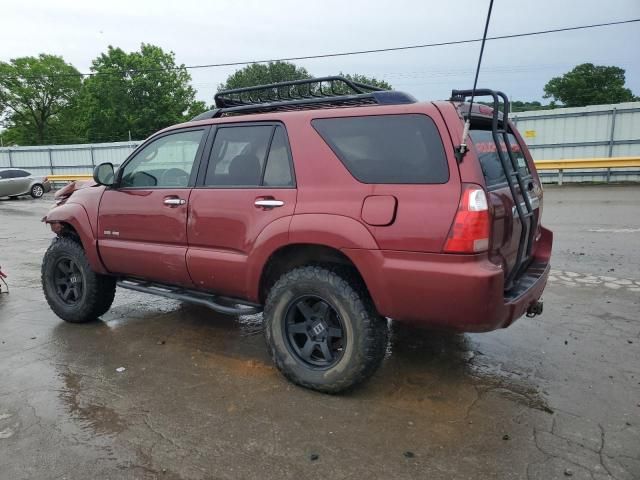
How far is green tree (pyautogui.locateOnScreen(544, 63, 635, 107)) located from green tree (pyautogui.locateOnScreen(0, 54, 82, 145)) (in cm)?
5520

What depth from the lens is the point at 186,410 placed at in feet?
10.5

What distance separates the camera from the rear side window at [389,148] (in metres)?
2.97

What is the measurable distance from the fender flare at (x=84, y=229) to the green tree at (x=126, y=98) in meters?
43.5

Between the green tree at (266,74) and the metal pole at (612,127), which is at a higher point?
the green tree at (266,74)

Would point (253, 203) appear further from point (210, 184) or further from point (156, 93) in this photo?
point (156, 93)

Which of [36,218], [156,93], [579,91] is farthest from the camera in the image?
[579,91]

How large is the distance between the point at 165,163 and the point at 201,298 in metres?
1.20

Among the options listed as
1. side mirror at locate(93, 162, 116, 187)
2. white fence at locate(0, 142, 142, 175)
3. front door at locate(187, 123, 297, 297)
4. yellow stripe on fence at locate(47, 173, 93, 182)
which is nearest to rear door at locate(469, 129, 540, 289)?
front door at locate(187, 123, 297, 297)

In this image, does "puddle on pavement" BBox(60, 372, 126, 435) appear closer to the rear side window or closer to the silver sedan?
the rear side window

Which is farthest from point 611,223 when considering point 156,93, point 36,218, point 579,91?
point 579,91

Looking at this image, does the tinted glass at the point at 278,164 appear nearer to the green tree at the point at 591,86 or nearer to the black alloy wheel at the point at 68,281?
the black alloy wheel at the point at 68,281

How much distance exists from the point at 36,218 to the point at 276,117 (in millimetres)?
13047

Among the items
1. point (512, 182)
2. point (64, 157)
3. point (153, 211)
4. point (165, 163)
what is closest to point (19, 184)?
point (64, 157)

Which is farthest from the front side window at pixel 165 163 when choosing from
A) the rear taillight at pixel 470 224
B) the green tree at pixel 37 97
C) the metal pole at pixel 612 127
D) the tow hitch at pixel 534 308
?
the green tree at pixel 37 97
